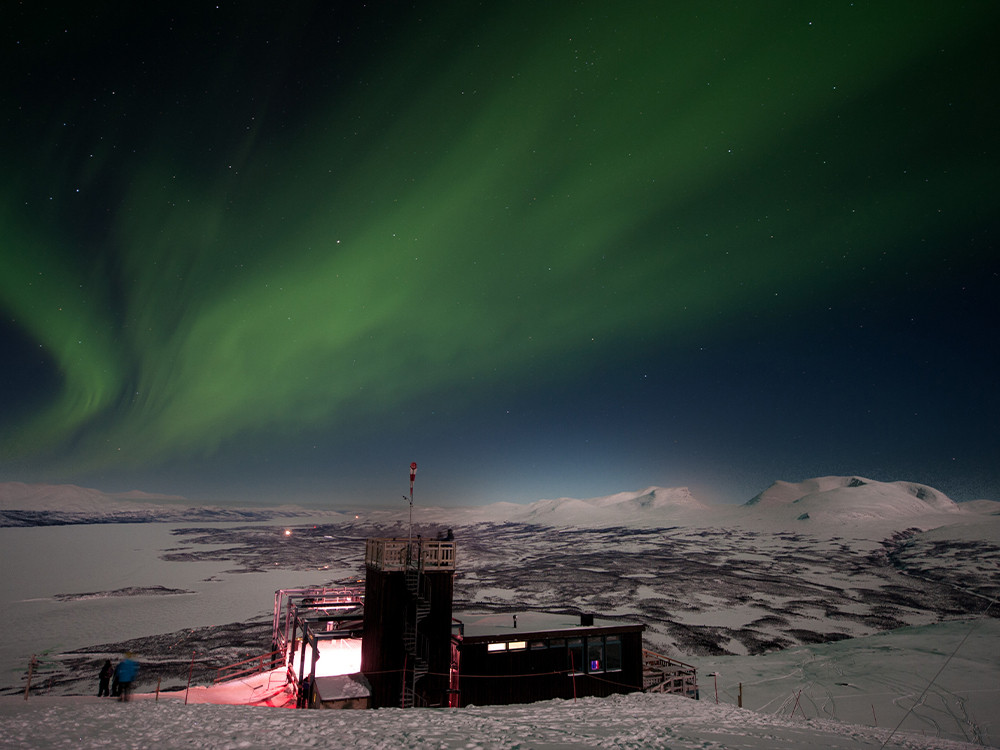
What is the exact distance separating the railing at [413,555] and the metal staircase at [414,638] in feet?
0.89

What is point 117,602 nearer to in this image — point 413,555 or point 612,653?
point 413,555

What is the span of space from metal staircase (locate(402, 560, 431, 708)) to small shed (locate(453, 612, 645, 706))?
1529 millimetres

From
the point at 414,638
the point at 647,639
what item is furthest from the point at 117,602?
the point at 414,638

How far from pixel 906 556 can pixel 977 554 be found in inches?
504

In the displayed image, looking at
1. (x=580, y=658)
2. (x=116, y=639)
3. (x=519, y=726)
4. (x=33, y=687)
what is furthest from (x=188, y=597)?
(x=519, y=726)

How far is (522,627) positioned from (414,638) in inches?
210

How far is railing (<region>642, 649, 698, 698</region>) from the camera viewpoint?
1016 inches

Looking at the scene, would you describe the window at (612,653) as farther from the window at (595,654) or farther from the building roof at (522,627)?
the building roof at (522,627)

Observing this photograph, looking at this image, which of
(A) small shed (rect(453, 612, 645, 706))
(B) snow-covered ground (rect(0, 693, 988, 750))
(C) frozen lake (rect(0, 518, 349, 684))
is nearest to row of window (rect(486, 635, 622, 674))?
(A) small shed (rect(453, 612, 645, 706))

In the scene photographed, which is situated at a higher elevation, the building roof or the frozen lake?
the building roof

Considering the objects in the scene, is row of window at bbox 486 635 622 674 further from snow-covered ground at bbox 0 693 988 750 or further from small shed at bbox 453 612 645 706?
snow-covered ground at bbox 0 693 988 750

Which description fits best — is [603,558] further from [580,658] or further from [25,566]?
[25,566]

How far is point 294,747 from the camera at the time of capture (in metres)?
10.2

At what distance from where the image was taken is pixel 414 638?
20375 mm
